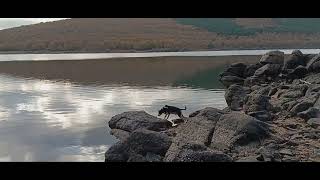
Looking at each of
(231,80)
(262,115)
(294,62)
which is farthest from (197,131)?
(231,80)

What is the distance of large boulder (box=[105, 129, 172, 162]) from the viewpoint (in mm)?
17516

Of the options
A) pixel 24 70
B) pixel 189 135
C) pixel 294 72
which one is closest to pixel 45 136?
pixel 189 135

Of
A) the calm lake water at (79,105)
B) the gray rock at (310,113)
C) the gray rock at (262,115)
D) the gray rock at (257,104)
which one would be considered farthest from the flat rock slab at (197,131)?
the gray rock at (257,104)

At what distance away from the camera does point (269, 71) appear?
4597cm

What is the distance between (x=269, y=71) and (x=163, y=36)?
127 meters

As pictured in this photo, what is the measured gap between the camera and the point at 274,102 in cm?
3128

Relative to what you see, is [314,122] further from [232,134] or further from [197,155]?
[197,155]

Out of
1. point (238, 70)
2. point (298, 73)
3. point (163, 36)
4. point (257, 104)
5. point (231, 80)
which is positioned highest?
point (257, 104)

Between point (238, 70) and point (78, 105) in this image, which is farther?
point (238, 70)

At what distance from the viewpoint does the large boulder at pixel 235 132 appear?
18.6 m

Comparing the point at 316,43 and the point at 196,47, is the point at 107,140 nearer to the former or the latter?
the point at 196,47

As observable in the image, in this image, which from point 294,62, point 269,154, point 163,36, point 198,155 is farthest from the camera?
point 163,36

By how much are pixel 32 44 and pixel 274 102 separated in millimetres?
132255

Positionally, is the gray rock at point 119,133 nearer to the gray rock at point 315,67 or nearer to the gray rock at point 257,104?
the gray rock at point 257,104
